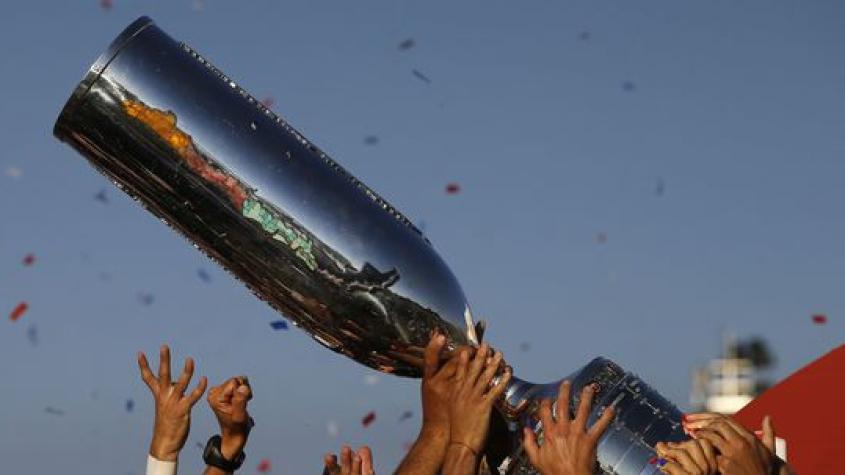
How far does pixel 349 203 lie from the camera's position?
19.1 feet

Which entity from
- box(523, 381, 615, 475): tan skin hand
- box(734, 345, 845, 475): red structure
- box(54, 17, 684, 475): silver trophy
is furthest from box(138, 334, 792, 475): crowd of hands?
box(734, 345, 845, 475): red structure

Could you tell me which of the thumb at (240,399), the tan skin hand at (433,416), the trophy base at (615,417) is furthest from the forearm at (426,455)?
the thumb at (240,399)

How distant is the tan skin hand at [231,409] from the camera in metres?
5.97

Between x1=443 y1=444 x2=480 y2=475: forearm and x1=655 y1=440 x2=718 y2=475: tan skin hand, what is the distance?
87cm

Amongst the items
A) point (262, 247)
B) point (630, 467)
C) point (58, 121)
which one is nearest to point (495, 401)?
point (630, 467)

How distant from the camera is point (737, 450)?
4.52 metres

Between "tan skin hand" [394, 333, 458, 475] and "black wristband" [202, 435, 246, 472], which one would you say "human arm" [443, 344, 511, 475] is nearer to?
"tan skin hand" [394, 333, 458, 475]

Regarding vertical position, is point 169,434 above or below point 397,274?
below

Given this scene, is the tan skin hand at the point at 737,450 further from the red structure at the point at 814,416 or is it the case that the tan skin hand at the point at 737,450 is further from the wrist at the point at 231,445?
the red structure at the point at 814,416

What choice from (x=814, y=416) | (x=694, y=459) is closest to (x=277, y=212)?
(x=694, y=459)

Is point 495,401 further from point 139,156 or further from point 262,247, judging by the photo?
point 139,156

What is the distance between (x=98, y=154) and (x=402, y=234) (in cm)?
109

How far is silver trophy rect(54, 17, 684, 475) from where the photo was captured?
5.69 meters

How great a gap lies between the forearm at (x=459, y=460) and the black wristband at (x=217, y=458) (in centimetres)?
102
